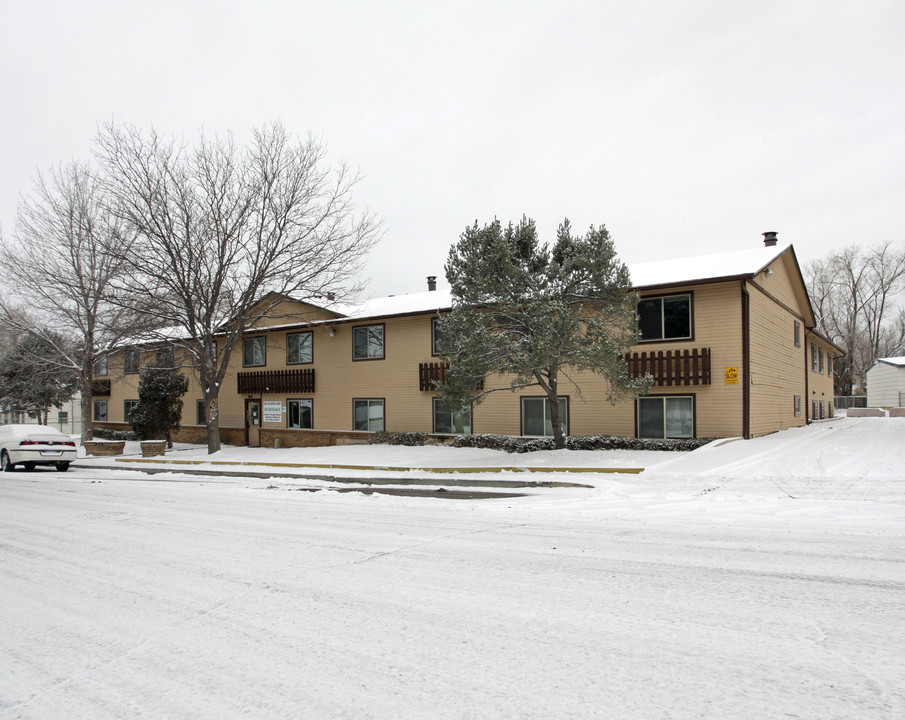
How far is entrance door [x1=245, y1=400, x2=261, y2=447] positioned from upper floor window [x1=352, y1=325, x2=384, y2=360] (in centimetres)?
665

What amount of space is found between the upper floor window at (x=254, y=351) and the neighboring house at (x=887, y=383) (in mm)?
41609

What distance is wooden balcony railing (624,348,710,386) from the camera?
18.0m

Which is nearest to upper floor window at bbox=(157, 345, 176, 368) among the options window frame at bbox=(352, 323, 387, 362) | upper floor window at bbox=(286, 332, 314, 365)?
upper floor window at bbox=(286, 332, 314, 365)

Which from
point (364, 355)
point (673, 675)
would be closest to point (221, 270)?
point (364, 355)

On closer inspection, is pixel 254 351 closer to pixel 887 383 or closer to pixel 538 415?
pixel 538 415

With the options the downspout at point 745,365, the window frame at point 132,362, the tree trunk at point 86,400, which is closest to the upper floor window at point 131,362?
the window frame at point 132,362

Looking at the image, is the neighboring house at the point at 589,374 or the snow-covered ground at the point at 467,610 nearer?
the snow-covered ground at the point at 467,610

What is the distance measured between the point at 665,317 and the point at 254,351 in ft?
63.7

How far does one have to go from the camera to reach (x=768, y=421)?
20188mm

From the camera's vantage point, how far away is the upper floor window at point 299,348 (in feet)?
91.5

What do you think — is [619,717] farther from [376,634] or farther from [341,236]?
[341,236]

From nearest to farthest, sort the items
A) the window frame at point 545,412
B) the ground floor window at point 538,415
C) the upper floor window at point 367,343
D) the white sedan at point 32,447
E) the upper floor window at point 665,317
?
the upper floor window at point 665,317, the white sedan at point 32,447, the window frame at point 545,412, the ground floor window at point 538,415, the upper floor window at point 367,343

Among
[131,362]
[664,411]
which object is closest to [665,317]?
[664,411]

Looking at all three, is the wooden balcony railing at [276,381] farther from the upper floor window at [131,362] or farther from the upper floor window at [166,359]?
the upper floor window at [131,362]
